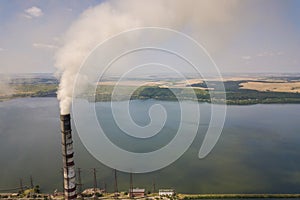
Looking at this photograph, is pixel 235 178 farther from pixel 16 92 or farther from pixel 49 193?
pixel 16 92

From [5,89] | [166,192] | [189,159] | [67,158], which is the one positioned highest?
[5,89]

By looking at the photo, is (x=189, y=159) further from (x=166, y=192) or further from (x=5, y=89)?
(x=5, y=89)

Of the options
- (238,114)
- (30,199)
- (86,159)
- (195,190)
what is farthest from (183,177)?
(238,114)

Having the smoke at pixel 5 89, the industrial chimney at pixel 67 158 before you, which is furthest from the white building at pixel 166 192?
the smoke at pixel 5 89

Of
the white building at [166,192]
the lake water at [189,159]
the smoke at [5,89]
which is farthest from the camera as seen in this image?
the smoke at [5,89]

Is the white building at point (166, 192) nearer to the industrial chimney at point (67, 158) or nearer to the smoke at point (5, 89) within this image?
the industrial chimney at point (67, 158)

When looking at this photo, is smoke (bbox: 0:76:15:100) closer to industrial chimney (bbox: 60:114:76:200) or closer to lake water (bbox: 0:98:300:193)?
lake water (bbox: 0:98:300:193)

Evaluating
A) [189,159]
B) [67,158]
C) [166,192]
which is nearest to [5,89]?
[189,159]

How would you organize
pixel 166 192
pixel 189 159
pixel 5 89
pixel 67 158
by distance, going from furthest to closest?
pixel 5 89 → pixel 189 159 → pixel 166 192 → pixel 67 158

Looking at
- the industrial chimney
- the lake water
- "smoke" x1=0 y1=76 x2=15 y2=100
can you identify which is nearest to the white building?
the lake water
